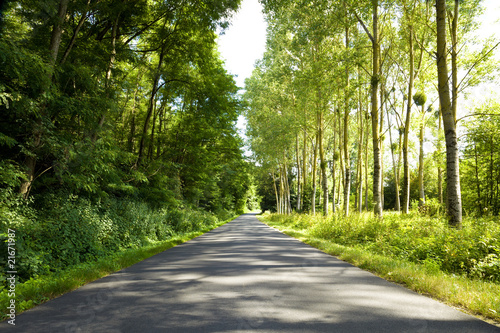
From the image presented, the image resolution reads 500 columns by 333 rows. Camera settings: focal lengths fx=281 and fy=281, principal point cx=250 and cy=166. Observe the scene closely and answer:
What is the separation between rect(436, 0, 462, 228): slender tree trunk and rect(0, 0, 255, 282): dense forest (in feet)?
22.5

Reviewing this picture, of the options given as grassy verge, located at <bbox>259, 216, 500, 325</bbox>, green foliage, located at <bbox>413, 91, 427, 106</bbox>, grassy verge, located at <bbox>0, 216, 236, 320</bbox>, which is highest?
green foliage, located at <bbox>413, 91, 427, 106</bbox>

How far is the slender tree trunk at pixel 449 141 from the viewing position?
8344mm

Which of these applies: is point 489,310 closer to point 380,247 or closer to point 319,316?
point 319,316

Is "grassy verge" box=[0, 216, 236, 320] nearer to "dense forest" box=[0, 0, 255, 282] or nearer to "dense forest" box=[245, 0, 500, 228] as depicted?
"dense forest" box=[0, 0, 255, 282]

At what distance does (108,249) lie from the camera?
8914mm

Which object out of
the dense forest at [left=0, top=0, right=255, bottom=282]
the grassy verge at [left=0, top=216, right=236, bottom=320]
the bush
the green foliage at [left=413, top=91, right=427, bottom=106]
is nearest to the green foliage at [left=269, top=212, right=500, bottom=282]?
the grassy verge at [left=0, top=216, right=236, bottom=320]

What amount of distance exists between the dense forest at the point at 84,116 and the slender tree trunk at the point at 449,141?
6854mm

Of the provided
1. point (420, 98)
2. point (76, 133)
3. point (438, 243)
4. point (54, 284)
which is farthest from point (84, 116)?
point (420, 98)

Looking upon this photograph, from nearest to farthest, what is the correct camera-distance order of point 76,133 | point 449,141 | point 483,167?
point 449,141 < point 76,133 < point 483,167

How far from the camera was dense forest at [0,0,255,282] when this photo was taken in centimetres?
608

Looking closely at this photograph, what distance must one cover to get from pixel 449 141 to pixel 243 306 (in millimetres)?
8233

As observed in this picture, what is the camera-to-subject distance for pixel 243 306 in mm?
3982

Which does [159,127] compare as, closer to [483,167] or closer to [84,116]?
[84,116]

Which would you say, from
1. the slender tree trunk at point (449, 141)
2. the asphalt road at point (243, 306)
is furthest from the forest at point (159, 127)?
the asphalt road at point (243, 306)
